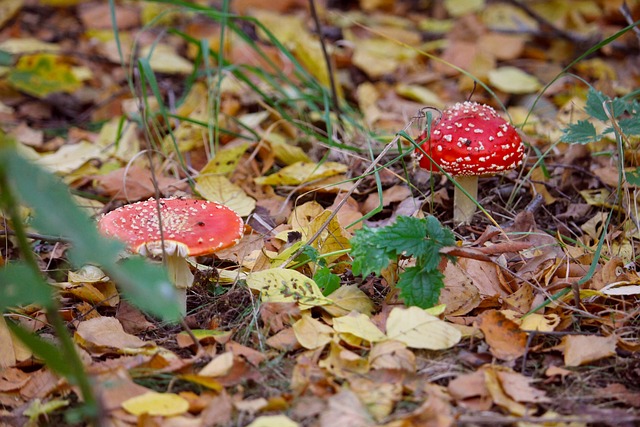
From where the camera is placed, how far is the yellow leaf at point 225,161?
2.91 m

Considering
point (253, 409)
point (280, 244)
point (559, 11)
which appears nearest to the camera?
point (253, 409)

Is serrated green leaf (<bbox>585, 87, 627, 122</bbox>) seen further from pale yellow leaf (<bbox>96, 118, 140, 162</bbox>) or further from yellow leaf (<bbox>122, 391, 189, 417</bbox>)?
pale yellow leaf (<bbox>96, 118, 140, 162</bbox>)

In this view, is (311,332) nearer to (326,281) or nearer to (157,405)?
(326,281)

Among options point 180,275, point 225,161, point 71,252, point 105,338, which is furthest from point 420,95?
Result: point 71,252

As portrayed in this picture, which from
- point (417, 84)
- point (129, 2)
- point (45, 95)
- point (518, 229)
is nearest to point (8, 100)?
point (45, 95)

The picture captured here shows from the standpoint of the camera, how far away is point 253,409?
1598 millimetres

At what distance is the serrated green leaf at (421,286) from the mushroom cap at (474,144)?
56 centimetres

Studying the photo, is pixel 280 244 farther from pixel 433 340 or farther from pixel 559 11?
pixel 559 11

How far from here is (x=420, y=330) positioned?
180cm

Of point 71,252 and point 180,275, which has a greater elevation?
point 71,252

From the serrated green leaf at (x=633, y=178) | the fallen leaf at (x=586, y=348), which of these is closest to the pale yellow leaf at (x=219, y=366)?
the fallen leaf at (x=586, y=348)

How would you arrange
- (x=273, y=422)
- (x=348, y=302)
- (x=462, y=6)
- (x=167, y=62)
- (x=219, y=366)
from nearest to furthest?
(x=273, y=422)
(x=219, y=366)
(x=348, y=302)
(x=167, y=62)
(x=462, y=6)

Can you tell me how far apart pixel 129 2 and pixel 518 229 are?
4158 millimetres

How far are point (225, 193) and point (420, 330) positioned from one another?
3.88ft
